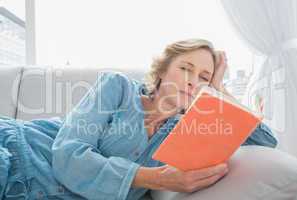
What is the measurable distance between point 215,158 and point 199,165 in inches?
1.6

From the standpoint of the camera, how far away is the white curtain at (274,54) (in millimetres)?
1693

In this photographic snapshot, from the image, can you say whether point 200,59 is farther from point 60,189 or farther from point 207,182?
point 60,189

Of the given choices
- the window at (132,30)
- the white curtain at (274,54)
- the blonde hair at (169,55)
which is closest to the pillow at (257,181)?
the blonde hair at (169,55)

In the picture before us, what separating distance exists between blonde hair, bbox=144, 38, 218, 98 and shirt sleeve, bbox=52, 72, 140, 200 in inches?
8.6

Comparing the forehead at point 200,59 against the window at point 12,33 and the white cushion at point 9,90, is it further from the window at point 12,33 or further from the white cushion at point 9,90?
the window at point 12,33

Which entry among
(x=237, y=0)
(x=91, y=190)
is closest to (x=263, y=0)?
(x=237, y=0)

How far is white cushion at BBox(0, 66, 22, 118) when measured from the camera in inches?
59.8

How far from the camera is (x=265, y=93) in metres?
1.77

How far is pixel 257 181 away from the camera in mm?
716

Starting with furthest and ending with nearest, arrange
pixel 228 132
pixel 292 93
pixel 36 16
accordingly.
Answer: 1. pixel 36 16
2. pixel 292 93
3. pixel 228 132

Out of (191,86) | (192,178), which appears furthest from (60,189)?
(191,86)

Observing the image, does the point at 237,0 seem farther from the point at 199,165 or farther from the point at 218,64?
the point at 199,165

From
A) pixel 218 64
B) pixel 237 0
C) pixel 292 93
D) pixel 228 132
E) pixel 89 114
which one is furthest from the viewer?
pixel 237 0

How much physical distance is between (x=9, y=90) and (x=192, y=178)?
1.15 m
